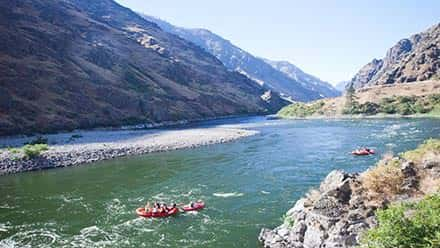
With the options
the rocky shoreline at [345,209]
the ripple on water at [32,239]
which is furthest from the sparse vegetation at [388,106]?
the ripple on water at [32,239]

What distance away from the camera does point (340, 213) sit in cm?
2434

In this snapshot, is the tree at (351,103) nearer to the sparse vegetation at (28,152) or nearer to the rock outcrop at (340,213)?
the sparse vegetation at (28,152)

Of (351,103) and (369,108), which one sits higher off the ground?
(351,103)

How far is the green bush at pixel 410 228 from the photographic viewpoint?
1407 cm

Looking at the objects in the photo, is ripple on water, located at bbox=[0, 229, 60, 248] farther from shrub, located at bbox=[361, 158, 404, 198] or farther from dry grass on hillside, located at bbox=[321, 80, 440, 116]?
dry grass on hillside, located at bbox=[321, 80, 440, 116]

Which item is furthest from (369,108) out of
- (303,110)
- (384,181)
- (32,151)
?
(384,181)

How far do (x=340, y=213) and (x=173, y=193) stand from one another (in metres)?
23.6

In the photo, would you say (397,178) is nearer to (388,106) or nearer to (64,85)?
(64,85)

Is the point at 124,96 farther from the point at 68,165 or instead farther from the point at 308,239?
the point at 308,239

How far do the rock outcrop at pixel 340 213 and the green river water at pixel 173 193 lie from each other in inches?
105

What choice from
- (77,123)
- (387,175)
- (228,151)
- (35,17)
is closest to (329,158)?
(228,151)

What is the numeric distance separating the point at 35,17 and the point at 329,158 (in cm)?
15142

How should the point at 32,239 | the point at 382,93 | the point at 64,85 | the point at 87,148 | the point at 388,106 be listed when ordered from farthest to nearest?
the point at 382,93, the point at 388,106, the point at 64,85, the point at 87,148, the point at 32,239

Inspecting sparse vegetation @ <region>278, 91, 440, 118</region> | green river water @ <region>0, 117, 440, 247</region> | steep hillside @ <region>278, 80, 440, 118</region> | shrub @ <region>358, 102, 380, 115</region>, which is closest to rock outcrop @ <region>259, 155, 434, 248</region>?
green river water @ <region>0, 117, 440, 247</region>
